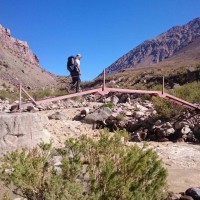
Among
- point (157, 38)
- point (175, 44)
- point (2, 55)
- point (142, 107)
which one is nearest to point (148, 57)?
point (175, 44)

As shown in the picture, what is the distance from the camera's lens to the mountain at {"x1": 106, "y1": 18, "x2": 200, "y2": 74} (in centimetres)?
15050

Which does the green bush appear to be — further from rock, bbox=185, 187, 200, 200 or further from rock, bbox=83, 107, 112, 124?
rock, bbox=83, 107, 112, 124

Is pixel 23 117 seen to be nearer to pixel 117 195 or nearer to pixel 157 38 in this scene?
pixel 117 195

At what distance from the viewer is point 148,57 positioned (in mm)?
156625

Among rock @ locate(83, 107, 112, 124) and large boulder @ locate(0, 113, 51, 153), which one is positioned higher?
rock @ locate(83, 107, 112, 124)

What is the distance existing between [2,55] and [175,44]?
10120 cm

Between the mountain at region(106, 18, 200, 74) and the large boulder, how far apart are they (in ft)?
446

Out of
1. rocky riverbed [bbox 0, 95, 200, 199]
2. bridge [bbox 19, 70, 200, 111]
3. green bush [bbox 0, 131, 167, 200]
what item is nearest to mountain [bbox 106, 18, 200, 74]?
rocky riverbed [bbox 0, 95, 200, 199]

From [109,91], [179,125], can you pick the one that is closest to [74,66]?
[109,91]

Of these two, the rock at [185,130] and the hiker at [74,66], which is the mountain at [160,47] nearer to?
the hiker at [74,66]

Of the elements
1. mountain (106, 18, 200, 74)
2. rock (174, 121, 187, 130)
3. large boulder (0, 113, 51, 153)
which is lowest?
large boulder (0, 113, 51, 153)

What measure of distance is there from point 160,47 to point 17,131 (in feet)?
500

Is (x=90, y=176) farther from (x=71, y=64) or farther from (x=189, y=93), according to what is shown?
(x=189, y=93)

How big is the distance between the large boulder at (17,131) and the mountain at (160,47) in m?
136
